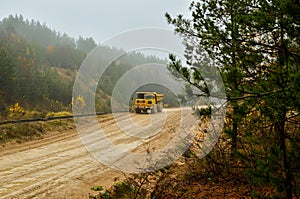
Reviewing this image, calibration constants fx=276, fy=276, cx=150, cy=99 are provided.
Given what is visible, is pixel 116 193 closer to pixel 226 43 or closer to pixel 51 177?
pixel 51 177

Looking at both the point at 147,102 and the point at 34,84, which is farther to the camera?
the point at 34,84

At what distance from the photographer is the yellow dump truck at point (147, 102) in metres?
24.8

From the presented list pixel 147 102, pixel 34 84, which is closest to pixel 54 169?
pixel 147 102

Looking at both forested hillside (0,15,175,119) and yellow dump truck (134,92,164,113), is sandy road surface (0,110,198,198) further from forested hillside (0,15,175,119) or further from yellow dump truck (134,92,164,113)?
yellow dump truck (134,92,164,113)

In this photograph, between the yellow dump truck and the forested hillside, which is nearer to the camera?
the yellow dump truck

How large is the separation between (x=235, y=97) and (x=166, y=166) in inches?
178

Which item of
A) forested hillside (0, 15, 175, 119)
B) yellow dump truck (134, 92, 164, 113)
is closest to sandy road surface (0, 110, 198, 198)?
forested hillside (0, 15, 175, 119)

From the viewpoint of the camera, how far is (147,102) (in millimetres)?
25000

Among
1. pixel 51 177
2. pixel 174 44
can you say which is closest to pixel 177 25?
pixel 174 44

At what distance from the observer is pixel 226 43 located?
422 centimetres

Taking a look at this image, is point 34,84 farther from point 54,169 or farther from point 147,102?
point 54,169

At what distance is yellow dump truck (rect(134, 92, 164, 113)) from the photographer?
24828 mm

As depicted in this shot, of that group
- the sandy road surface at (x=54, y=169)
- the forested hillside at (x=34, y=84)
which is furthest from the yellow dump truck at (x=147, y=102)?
the sandy road surface at (x=54, y=169)

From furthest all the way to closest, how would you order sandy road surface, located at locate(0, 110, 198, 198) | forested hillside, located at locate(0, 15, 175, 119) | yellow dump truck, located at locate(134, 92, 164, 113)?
1. forested hillside, located at locate(0, 15, 175, 119)
2. yellow dump truck, located at locate(134, 92, 164, 113)
3. sandy road surface, located at locate(0, 110, 198, 198)
